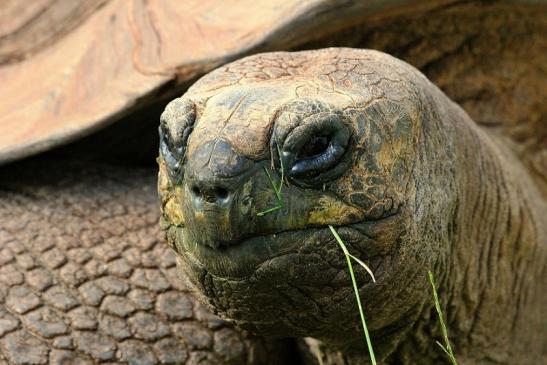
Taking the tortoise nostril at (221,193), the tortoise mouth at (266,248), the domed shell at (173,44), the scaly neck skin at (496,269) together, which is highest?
the tortoise nostril at (221,193)

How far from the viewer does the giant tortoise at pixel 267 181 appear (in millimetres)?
1754

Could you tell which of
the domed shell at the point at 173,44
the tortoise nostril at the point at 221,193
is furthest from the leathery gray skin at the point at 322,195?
the domed shell at the point at 173,44

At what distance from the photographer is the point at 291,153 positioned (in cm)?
172

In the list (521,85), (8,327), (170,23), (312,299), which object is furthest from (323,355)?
(521,85)

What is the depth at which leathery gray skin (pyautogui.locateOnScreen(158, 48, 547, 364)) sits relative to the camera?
1.71 metres

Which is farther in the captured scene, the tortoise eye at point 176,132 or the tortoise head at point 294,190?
the tortoise eye at point 176,132

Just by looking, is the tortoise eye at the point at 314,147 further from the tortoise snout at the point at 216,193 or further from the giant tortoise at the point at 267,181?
the tortoise snout at the point at 216,193

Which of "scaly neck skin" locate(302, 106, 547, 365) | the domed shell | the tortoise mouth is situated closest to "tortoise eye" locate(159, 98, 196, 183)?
the tortoise mouth

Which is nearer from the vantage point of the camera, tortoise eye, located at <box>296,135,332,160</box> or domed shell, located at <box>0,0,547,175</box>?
tortoise eye, located at <box>296,135,332,160</box>

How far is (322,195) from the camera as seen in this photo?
1.76m

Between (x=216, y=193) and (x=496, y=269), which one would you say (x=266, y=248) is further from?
(x=496, y=269)

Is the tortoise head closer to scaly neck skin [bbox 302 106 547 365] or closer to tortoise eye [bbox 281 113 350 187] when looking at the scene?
tortoise eye [bbox 281 113 350 187]

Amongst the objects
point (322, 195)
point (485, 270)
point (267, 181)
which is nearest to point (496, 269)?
point (485, 270)

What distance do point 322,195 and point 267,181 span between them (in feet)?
0.40
